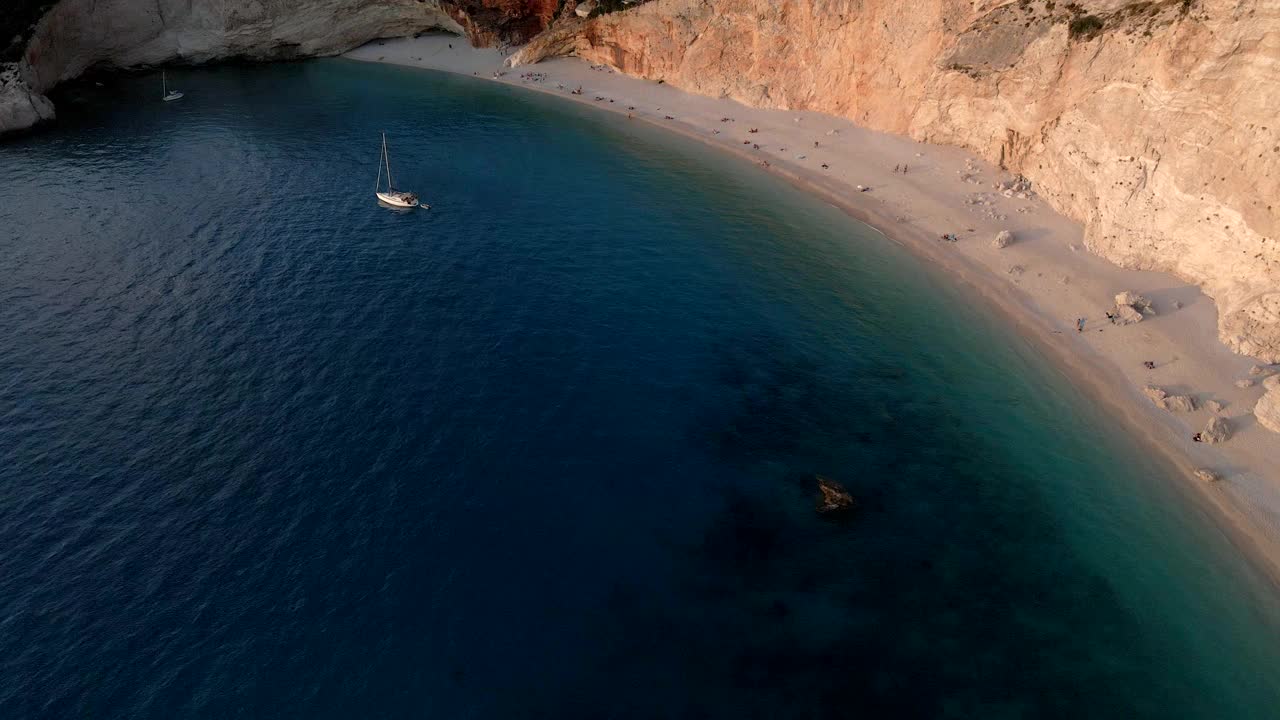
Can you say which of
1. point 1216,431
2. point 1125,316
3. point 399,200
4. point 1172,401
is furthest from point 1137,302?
point 399,200

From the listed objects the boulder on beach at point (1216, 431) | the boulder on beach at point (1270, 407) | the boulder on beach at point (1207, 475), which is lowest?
the boulder on beach at point (1207, 475)

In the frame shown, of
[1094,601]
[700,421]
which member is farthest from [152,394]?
[1094,601]

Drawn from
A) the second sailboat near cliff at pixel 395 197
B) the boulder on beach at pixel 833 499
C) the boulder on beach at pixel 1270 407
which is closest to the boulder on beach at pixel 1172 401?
the boulder on beach at pixel 1270 407

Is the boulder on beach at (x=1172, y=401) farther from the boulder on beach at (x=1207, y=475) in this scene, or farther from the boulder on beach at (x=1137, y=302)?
the boulder on beach at (x=1137, y=302)

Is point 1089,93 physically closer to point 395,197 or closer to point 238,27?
point 395,197

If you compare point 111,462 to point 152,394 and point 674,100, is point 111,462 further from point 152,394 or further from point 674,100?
point 674,100
